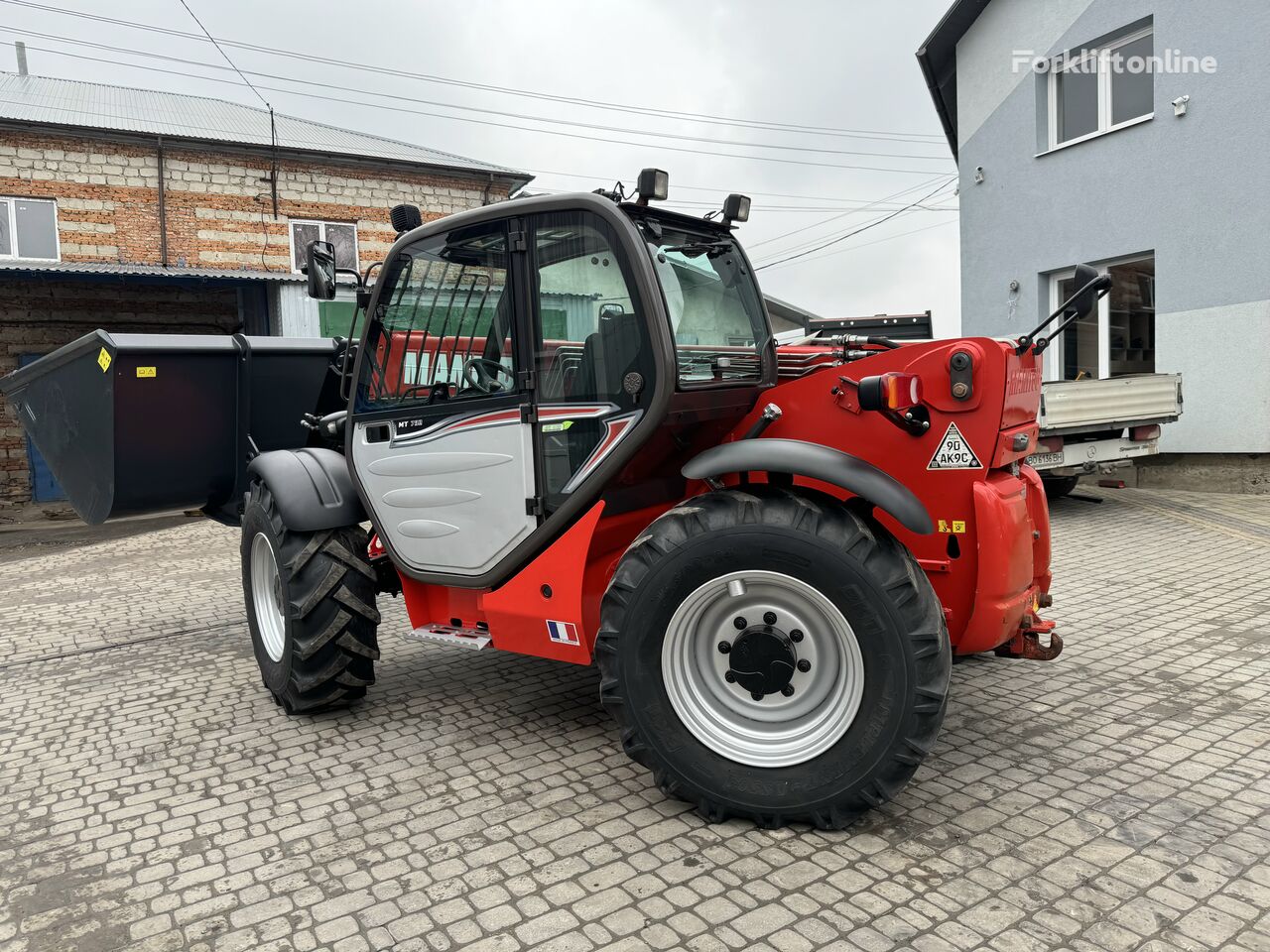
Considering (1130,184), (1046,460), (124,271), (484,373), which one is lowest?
(1046,460)

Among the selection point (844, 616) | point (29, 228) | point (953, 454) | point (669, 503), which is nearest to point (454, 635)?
point (669, 503)

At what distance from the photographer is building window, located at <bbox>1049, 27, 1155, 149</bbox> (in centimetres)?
1166

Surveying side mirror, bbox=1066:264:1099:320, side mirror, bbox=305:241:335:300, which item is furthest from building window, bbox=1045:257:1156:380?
side mirror, bbox=305:241:335:300

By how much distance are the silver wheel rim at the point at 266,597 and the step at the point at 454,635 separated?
106 centimetres

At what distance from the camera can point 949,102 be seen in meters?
15.7

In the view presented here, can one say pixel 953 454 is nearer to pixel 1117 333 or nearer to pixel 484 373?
pixel 484 373

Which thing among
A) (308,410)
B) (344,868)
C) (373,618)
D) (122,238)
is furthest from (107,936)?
(122,238)

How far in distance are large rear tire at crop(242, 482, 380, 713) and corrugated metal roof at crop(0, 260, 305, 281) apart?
34.3ft

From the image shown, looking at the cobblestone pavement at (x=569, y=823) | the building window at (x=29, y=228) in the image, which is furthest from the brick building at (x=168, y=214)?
the cobblestone pavement at (x=569, y=823)

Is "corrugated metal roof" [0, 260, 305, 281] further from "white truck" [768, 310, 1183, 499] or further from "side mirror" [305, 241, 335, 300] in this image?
"side mirror" [305, 241, 335, 300]

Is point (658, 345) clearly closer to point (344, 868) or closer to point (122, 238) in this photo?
point (344, 868)

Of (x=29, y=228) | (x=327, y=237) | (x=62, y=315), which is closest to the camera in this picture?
(x=29, y=228)

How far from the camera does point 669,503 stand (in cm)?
393

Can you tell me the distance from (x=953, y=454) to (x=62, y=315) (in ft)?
54.9
